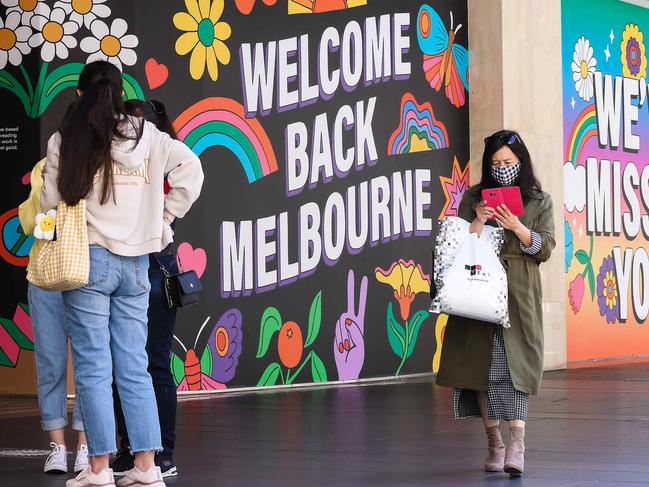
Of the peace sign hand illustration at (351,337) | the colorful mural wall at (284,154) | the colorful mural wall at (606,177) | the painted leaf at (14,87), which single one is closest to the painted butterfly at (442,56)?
the colorful mural wall at (284,154)

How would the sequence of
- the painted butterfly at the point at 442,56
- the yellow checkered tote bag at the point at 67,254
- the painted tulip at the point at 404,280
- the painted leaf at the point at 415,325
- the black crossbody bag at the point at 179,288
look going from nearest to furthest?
1. the yellow checkered tote bag at the point at 67,254
2. the black crossbody bag at the point at 179,288
3. the painted tulip at the point at 404,280
4. the painted leaf at the point at 415,325
5. the painted butterfly at the point at 442,56

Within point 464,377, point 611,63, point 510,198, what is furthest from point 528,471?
point 611,63

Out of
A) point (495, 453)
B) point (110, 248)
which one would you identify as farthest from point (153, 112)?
point (495, 453)

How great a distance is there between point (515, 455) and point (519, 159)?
1343 millimetres

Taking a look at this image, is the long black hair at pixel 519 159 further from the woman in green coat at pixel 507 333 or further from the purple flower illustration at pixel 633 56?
the purple flower illustration at pixel 633 56

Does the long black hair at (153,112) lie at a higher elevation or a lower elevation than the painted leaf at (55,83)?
lower

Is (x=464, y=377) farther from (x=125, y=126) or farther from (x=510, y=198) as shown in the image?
(x=125, y=126)

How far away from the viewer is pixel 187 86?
34.2 ft

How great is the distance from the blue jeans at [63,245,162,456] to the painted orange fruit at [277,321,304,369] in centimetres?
577

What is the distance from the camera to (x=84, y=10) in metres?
10.0

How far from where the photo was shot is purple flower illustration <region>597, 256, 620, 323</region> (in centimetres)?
1518

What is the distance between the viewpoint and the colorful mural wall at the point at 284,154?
1012cm

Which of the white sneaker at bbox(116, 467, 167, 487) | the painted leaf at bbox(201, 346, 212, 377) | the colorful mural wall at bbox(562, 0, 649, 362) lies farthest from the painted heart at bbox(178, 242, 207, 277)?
the colorful mural wall at bbox(562, 0, 649, 362)

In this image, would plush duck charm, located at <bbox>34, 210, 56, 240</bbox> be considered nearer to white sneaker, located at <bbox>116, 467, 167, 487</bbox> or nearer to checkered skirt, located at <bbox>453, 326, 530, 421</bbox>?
white sneaker, located at <bbox>116, 467, 167, 487</bbox>
